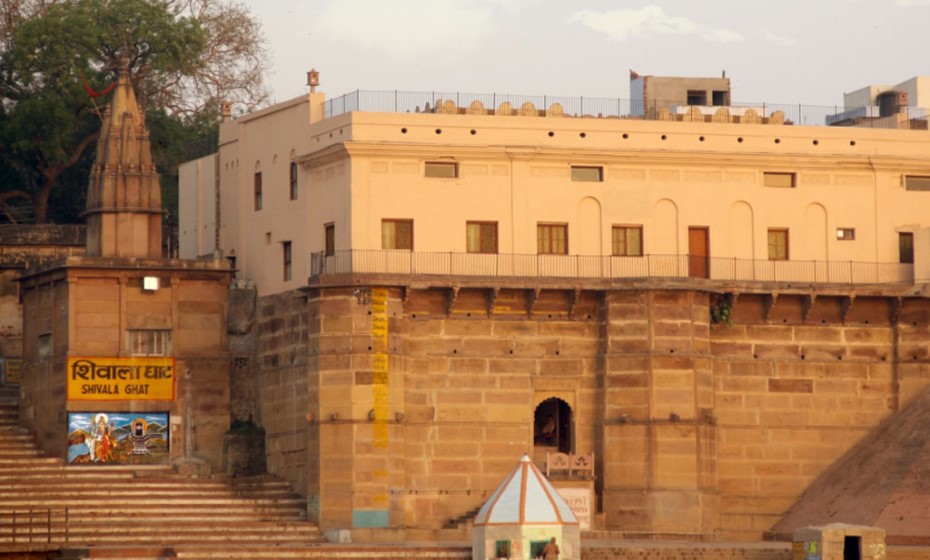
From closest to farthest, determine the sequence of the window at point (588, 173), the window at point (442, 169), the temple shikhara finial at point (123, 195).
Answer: the window at point (442, 169)
the window at point (588, 173)
the temple shikhara finial at point (123, 195)

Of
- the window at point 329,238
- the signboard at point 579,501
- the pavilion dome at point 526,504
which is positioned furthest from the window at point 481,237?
the pavilion dome at point 526,504

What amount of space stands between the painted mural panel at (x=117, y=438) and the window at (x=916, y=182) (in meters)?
20.4

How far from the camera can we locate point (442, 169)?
64.6m

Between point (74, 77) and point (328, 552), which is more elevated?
point (74, 77)

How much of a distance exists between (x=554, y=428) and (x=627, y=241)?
5177 millimetres

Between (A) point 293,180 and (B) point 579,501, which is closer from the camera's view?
(B) point 579,501

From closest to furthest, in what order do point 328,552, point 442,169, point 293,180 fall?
point 328,552, point 442,169, point 293,180

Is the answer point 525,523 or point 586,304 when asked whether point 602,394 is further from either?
point 525,523

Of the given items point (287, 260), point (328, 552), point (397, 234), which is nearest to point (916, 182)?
point (397, 234)

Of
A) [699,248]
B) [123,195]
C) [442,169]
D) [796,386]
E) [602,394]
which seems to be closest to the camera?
[602,394]

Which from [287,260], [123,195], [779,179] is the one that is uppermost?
[779,179]

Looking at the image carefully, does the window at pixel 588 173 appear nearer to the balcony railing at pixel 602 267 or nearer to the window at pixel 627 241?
the window at pixel 627 241

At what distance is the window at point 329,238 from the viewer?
6456cm

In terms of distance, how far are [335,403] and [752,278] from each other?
1168 centimetres
